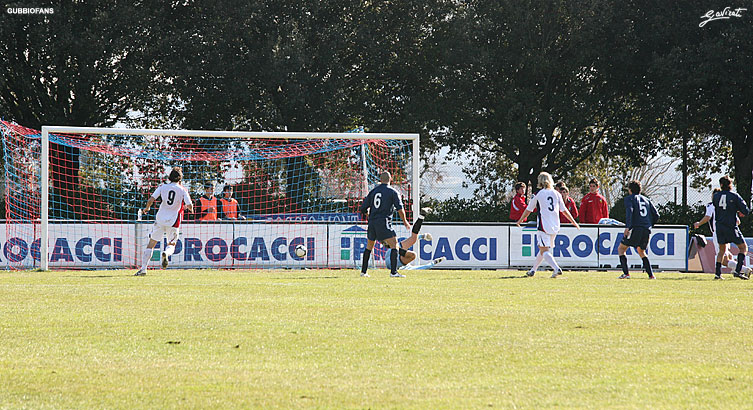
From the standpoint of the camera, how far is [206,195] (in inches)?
862

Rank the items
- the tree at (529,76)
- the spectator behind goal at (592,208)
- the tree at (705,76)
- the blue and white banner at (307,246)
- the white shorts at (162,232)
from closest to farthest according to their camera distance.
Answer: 1. the white shorts at (162,232)
2. the blue and white banner at (307,246)
3. the spectator behind goal at (592,208)
4. the tree at (705,76)
5. the tree at (529,76)

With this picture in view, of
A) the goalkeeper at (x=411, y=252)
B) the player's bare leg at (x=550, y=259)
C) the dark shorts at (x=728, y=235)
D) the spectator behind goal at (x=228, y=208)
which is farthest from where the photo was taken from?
the spectator behind goal at (x=228, y=208)

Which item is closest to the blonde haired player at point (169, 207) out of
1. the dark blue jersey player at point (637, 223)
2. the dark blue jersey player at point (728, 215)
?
the dark blue jersey player at point (637, 223)

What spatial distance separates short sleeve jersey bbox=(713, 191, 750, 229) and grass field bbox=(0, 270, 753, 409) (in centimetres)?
548

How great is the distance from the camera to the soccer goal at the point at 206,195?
19688mm

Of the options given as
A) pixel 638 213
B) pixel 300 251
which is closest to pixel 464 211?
pixel 300 251

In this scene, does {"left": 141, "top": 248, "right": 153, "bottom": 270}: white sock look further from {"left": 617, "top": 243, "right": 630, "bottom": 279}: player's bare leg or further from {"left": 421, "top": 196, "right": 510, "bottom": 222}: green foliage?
{"left": 421, "top": 196, "right": 510, "bottom": 222}: green foliage

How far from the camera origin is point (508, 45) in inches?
1383

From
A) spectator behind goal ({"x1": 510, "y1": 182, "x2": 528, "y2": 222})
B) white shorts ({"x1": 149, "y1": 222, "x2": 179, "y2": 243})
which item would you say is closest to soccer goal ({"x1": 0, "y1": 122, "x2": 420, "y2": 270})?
spectator behind goal ({"x1": 510, "y1": 182, "x2": 528, "y2": 222})

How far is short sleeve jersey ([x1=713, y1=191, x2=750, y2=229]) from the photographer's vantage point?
17125 mm

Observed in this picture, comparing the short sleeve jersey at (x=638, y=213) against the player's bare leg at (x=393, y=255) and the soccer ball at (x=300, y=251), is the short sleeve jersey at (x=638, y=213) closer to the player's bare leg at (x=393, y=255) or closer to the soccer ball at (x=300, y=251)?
the player's bare leg at (x=393, y=255)

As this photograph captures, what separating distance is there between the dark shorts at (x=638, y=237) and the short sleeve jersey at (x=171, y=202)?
8.15m

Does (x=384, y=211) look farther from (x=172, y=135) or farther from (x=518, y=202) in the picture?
(x=172, y=135)

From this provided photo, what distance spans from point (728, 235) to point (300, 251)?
878 cm
